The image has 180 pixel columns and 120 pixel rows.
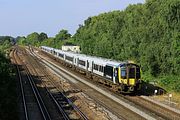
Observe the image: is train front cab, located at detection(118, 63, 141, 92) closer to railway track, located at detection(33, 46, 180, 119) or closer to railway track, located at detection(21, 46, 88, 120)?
railway track, located at detection(33, 46, 180, 119)

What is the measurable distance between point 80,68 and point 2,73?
24.8 m

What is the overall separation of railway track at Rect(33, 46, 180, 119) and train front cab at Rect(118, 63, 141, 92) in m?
0.98

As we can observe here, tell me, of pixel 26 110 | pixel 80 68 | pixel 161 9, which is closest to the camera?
pixel 26 110

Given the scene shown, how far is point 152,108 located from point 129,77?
6668mm

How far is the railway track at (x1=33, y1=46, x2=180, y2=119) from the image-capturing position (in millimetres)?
27609

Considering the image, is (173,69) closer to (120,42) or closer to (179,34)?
(179,34)

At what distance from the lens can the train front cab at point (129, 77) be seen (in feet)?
120

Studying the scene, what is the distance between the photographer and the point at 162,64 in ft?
150

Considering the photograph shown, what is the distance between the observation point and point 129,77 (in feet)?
120

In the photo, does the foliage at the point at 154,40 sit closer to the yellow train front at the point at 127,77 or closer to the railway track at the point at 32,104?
Answer: the yellow train front at the point at 127,77

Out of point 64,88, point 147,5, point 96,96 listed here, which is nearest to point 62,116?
point 96,96

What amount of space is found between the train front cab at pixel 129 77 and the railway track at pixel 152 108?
38.5 inches

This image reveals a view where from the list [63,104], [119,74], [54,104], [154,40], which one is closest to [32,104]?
[54,104]

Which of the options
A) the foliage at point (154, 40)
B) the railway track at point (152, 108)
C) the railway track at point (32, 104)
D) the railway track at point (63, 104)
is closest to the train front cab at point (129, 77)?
the railway track at point (152, 108)
